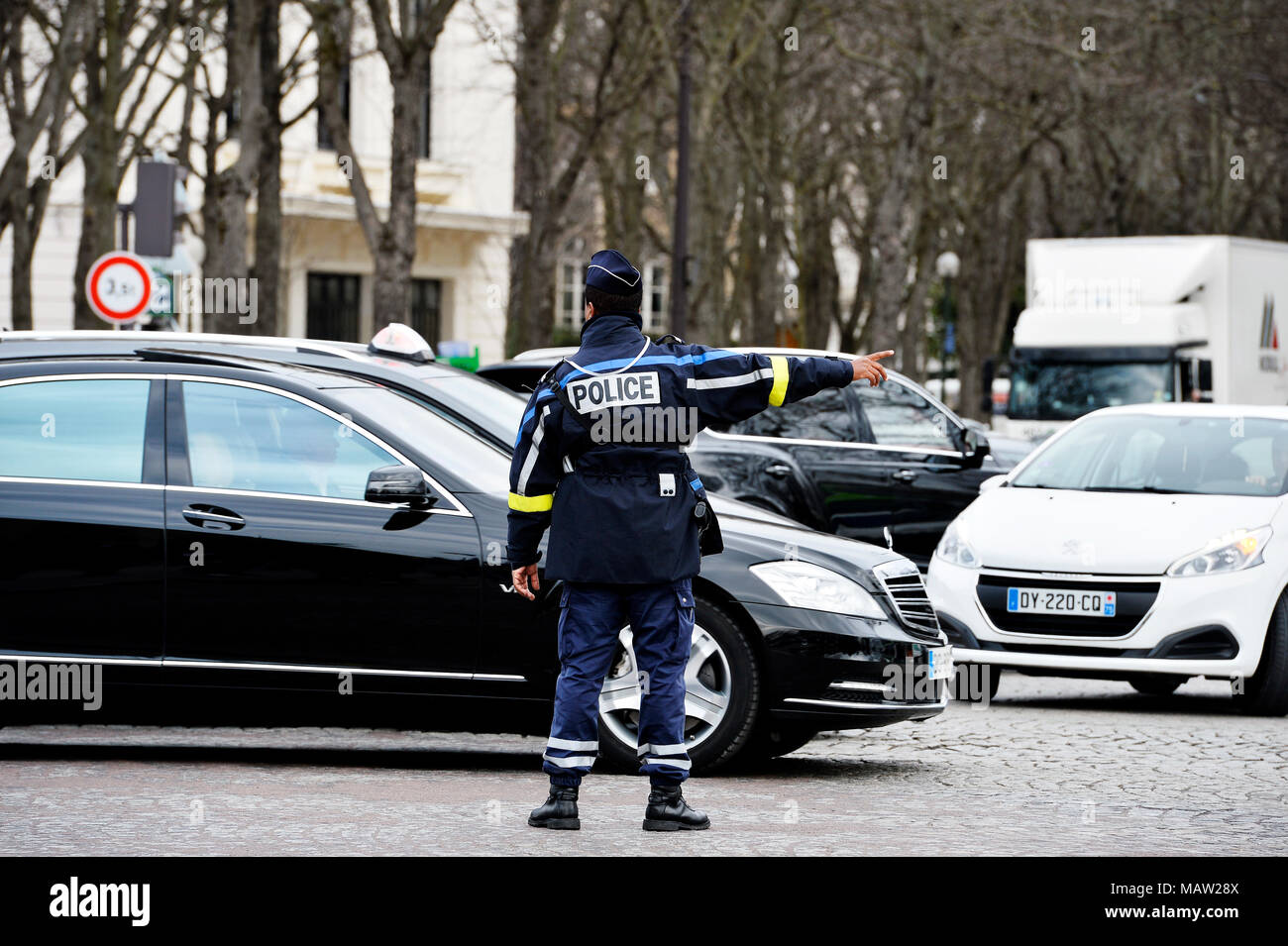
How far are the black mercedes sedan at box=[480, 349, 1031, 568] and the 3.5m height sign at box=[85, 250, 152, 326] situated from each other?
7.11 m

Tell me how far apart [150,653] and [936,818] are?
2.89 m

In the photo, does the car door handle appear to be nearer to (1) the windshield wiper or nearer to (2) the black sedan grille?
(2) the black sedan grille

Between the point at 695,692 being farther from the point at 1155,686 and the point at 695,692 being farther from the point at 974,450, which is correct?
the point at 974,450

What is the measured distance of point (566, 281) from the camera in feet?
291

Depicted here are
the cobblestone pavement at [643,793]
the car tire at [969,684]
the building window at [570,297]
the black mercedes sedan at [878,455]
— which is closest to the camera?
the cobblestone pavement at [643,793]

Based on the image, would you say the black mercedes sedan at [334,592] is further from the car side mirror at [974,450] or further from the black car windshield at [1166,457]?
the car side mirror at [974,450]

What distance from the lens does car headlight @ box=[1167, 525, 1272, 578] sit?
33.6 feet

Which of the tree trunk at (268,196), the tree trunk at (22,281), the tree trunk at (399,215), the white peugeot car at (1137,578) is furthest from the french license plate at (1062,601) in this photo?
the tree trunk at (22,281)

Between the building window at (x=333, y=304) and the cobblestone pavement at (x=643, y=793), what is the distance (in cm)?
3358

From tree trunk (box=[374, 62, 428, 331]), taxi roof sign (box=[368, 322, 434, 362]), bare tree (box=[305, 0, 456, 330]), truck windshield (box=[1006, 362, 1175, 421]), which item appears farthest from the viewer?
truck windshield (box=[1006, 362, 1175, 421])

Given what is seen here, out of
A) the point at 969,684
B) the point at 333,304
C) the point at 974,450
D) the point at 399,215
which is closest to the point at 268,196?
the point at 399,215

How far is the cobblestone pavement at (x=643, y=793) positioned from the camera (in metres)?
6.29

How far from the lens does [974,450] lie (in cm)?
1365

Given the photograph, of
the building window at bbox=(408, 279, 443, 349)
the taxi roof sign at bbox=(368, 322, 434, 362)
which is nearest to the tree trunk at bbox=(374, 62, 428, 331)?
Result: the taxi roof sign at bbox=(368, 322, 434, 362)
